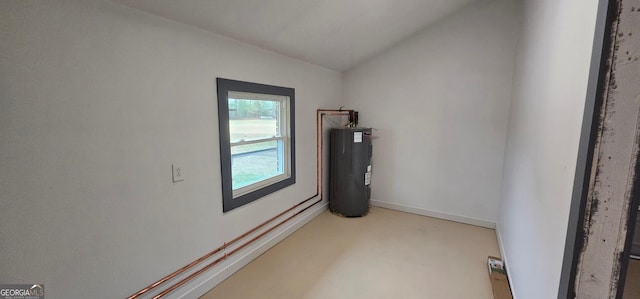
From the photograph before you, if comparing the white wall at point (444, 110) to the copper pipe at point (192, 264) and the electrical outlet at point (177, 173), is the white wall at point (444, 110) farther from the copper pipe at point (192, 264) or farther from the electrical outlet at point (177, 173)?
the electrical outlet at point (177, 173)

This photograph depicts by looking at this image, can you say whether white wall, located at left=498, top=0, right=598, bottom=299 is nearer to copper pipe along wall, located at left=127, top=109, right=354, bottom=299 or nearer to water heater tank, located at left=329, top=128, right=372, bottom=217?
water heater tank, located at left=329, top=128, right=372, bottom=217

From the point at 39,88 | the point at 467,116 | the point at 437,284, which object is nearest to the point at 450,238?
the point at 437,284

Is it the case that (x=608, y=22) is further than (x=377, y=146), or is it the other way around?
(x=377, y=146)

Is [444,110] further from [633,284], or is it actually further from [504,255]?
[633,284]

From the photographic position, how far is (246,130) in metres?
2.56

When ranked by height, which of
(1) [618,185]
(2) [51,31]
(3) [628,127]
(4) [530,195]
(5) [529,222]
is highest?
(2) [51,31]

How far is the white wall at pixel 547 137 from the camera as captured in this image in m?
1.02

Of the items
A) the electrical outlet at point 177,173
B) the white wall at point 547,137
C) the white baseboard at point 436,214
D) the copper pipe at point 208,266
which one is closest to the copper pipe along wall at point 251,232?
the copper pipe at point 208,266

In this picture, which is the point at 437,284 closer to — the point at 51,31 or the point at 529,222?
the point at 529,222

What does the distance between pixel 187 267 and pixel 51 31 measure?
162 cm

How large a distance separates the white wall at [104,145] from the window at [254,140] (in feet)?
0.38

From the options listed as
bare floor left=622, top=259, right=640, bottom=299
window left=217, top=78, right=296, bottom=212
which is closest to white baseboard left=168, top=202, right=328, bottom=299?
window left=217, top=78, right=296, bottom=212

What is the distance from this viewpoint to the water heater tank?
350cm

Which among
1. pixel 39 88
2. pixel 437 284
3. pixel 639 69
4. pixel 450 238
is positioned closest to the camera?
pixel 639 69
